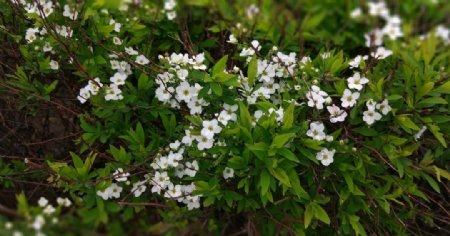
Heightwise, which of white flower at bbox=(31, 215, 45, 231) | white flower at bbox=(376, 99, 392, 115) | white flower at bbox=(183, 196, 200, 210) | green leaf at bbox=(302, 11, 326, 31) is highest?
green leaf at bbox=(302, 11, 326, 31)

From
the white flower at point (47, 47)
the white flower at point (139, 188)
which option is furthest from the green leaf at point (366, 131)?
the white flower at point (47, 47)

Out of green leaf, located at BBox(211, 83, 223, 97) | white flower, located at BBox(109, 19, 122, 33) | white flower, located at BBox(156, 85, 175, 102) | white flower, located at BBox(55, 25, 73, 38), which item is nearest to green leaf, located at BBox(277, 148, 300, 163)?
green leaf, located at BBox(211, 83, 223, 97)

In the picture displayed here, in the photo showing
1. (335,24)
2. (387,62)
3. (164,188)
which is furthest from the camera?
(335,24)

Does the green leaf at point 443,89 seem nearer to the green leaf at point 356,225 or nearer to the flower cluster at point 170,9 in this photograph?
the green leaf at point 356,225

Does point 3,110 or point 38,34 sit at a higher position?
point 38,34

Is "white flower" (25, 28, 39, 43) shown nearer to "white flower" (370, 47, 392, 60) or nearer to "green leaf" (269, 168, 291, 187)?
"green leaf" (269, 168, 291, 187)

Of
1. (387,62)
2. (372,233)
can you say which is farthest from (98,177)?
(387,62)

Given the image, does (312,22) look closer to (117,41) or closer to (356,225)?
(117,41)

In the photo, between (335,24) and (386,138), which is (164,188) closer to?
(386,138)
